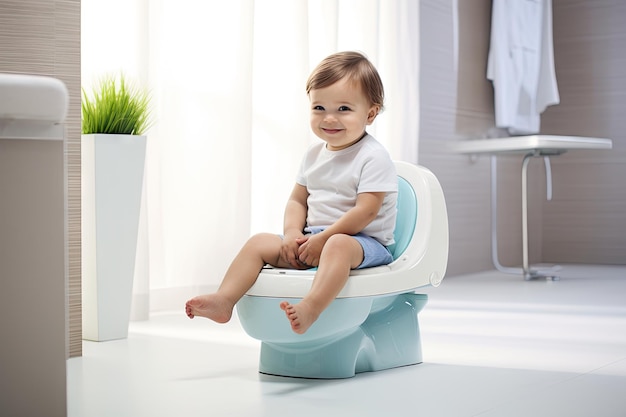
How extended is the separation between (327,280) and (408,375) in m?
0.31

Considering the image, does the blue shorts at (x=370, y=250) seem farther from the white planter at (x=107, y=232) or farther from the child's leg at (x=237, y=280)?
the white planter at (x=107, y=232)

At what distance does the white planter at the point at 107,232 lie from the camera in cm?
217

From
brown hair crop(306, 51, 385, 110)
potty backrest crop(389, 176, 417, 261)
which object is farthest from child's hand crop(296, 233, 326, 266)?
brown hair crop(306, 51, 385, 110)

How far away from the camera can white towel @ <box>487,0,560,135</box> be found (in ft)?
13.2

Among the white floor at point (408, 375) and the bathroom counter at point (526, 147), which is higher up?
the bathroom counter at point (526, 147)

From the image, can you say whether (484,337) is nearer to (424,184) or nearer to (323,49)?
(424,184)

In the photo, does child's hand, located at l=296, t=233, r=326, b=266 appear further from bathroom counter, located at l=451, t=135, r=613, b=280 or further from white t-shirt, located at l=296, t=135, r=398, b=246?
bathroom counter, located at l=451, t=135, r=613, b=280

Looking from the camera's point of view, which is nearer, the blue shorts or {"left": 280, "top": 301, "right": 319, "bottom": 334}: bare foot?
{"left": 280, "top": 301, "right": 319, "bottom": 334}: bare foot

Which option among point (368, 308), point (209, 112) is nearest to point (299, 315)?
point (368, 308)

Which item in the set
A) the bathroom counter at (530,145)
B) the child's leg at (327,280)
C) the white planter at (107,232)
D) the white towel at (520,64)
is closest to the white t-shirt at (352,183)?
the child's leg at (327,280)

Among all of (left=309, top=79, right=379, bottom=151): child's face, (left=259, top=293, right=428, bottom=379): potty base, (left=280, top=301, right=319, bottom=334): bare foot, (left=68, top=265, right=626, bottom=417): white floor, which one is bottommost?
(left=68, top=265, right=626, bottom=417): white floor

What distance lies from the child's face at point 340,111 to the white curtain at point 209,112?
871mm

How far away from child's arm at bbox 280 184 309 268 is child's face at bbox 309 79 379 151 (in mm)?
148

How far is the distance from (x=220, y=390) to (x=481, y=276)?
8.35 ft
